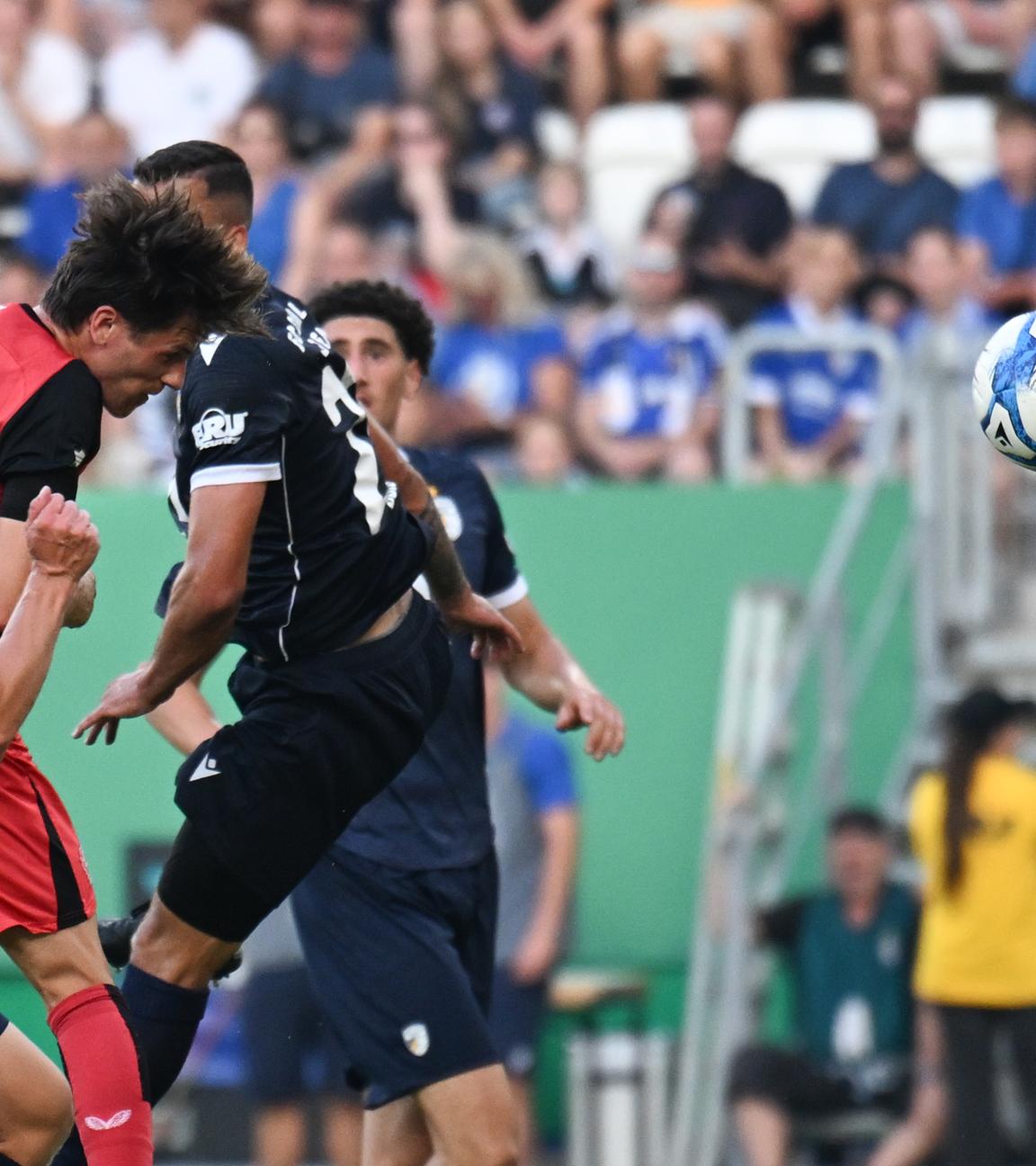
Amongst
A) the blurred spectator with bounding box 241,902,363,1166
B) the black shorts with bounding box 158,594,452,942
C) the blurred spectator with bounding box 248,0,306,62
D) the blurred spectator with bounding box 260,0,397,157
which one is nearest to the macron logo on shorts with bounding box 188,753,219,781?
the black shorts with bounding box 158,594,452,942

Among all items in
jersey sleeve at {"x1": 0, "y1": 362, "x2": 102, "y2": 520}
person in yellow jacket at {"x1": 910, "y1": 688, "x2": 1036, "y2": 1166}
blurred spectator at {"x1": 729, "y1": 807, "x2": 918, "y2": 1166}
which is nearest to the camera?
jersey sleeve at {"x1": 0, "y1": 362, "x2": 102, "y2": 520}

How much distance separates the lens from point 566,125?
12.6m

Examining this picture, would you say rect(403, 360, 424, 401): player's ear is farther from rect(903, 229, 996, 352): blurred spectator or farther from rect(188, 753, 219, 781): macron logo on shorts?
rect(903, 229, 996, 352): blurred spectator

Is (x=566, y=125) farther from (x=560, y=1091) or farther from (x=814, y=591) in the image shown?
(x=560, y=1091)

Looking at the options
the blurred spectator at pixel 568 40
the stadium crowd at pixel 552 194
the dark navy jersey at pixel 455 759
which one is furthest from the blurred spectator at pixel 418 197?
the dark navy jersey at pixel 455 759

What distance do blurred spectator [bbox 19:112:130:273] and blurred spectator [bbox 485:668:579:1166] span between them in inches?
162

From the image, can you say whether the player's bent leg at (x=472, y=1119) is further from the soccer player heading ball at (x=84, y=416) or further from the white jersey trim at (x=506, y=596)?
the white jersey trim at (x=506, y=596)

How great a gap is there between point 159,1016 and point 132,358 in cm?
136

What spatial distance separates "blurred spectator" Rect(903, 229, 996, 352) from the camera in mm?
10352

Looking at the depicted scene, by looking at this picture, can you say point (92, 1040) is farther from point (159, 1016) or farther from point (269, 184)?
point (269, 184)

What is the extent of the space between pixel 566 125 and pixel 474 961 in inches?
304

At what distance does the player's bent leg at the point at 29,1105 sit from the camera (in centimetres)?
452

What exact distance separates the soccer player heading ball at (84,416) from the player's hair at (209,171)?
0.48 metres

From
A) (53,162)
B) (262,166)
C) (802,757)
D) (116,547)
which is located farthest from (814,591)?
(53,162)
